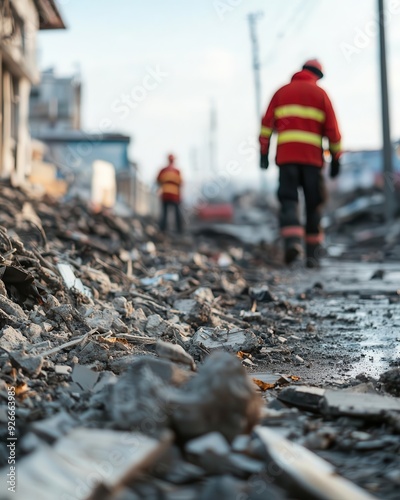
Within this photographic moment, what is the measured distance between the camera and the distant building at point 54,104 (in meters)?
41.1

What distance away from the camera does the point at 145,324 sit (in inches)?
143

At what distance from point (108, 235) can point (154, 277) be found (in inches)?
171

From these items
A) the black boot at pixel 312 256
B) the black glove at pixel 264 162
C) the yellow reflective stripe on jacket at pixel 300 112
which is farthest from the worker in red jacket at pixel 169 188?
the yellow reflective stripe on jacket at pixel 300 112

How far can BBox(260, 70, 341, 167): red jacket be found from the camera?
755cm

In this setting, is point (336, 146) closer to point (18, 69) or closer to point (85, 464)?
point (85, 464)

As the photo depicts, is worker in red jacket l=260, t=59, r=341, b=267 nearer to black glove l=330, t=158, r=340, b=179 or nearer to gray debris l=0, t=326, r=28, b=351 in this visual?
black glove l=330, t=158, r=340, b=179

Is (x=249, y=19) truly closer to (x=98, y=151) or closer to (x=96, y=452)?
(x=98, y=151)

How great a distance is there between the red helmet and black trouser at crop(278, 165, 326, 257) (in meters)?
1.14

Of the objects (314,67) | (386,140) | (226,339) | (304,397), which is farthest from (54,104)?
(304,397)

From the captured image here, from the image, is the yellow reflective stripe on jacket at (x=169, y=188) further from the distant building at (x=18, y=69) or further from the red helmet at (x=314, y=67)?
the red helmet at (x=314, y=67)

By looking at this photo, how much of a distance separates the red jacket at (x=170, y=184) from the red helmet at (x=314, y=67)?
9.00m

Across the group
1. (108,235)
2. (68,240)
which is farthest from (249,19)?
(68,240)

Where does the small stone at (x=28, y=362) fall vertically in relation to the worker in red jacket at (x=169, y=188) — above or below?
below

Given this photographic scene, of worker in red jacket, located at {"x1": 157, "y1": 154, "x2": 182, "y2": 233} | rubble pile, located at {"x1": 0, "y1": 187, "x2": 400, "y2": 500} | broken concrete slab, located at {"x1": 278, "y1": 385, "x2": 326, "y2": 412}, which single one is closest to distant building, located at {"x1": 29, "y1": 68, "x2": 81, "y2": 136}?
worker in red jacket, located at {"x1": 157, "y1": 154, "x2": 182, "y2": 233}
